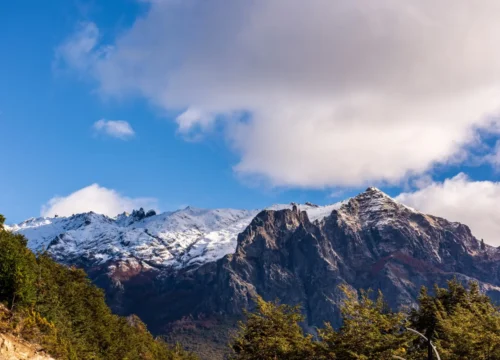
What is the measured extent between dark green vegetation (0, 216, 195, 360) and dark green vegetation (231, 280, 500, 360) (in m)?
22.7

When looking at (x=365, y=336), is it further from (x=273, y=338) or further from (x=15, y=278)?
(x=15, y=278)

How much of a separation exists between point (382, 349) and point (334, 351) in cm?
402

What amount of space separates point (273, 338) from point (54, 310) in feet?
123

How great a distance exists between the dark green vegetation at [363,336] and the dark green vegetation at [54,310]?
2267 centimetres

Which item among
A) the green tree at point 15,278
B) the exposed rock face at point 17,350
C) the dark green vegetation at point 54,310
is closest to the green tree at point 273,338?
the exposed rock face at point 17,350

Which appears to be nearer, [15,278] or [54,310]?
[15,278]

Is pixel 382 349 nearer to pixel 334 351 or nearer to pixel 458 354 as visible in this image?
pixel 334 351

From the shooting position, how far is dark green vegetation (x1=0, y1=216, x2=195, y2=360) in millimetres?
55281

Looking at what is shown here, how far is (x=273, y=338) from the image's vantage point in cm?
4638

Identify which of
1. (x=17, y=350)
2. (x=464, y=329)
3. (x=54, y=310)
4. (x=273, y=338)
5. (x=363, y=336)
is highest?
(x=464, y=329)

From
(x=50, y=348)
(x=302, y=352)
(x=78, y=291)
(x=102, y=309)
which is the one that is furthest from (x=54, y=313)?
(x=302, y=352)

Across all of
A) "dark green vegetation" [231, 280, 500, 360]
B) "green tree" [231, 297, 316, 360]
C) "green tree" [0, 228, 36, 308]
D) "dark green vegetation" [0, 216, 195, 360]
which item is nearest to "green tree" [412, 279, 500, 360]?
"dark green vegetation" [231, 280, 500, 360]

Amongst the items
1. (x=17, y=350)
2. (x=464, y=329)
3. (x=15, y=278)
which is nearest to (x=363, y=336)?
(x=464, y=329)

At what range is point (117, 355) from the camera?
9219 centimetres
